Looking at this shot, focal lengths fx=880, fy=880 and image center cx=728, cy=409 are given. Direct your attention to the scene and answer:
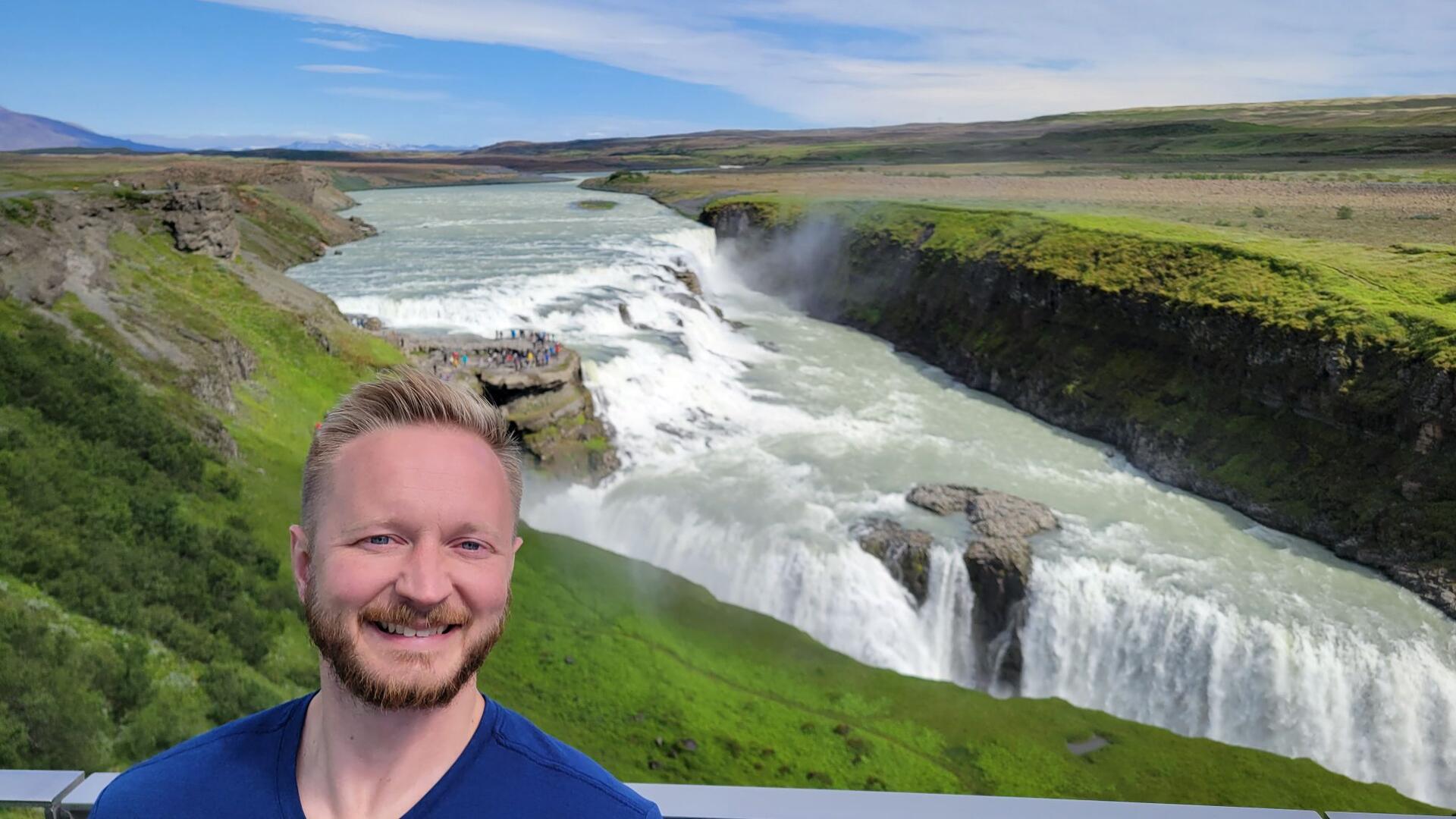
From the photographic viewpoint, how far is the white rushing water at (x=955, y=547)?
18.3 m

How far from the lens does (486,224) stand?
238ft

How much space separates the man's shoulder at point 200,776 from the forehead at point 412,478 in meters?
0.50

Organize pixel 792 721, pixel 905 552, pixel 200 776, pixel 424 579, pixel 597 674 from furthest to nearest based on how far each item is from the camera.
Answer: pixel 905 552, pixel 792 721, pixel 597 674, pixel 200 776, pixel 424 579

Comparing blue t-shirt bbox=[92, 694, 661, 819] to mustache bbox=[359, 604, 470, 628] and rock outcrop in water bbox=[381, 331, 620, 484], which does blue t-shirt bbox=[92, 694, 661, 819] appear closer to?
mustache bbox=[359, 604, 470, 628]

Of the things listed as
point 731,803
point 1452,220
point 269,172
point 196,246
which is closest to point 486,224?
point 269,172

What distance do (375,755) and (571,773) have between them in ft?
1.37

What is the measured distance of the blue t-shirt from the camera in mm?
1854

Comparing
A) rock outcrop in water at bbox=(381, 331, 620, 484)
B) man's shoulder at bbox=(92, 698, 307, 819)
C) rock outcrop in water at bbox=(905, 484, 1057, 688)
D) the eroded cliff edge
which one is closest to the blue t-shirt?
man's shoulder at bbox=(92, 698, 307, 819)

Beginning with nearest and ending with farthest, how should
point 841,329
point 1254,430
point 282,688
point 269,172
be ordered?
point 282,688
point 1254,430
point 841,329
point 269,172

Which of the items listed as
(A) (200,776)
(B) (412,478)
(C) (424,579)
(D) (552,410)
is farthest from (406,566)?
(D) (552,410)

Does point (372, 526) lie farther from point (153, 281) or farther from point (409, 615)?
point (153, 281)

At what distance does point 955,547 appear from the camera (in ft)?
70.6

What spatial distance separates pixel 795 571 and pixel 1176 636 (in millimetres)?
8530

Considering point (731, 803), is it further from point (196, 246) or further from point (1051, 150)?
point (1051, 150)
